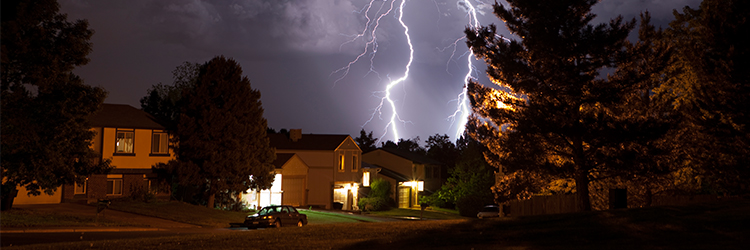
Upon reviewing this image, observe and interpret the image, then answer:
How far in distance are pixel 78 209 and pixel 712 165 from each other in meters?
30.5

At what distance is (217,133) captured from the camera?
33719 mm

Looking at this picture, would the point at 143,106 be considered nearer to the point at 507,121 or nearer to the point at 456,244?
the point at 507,121

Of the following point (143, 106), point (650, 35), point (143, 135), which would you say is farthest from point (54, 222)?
point (143, 106)

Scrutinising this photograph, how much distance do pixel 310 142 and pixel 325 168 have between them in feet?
10.8

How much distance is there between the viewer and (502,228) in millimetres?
15453

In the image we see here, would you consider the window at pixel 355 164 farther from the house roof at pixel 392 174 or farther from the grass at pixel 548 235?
the grass at pixel 548 235

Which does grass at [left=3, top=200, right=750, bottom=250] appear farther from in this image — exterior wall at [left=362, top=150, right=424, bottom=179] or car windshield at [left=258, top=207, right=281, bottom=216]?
exterior wall at [left=362, top=150, right=424, bottom=179]

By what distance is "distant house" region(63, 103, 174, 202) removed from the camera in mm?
33531

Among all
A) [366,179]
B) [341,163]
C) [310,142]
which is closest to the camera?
[341,163]

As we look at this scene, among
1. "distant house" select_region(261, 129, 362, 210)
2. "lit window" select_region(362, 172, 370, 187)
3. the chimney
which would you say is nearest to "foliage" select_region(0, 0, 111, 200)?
"distant house" select_region(261, 129, 362, 210)

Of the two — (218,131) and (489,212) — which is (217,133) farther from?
(489,212)

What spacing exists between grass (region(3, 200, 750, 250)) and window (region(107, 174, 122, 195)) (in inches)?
823

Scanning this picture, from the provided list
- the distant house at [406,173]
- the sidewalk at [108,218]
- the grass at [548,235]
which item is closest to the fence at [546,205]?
the grass at [548,235]

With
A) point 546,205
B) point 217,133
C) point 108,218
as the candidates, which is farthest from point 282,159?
point 546,205
